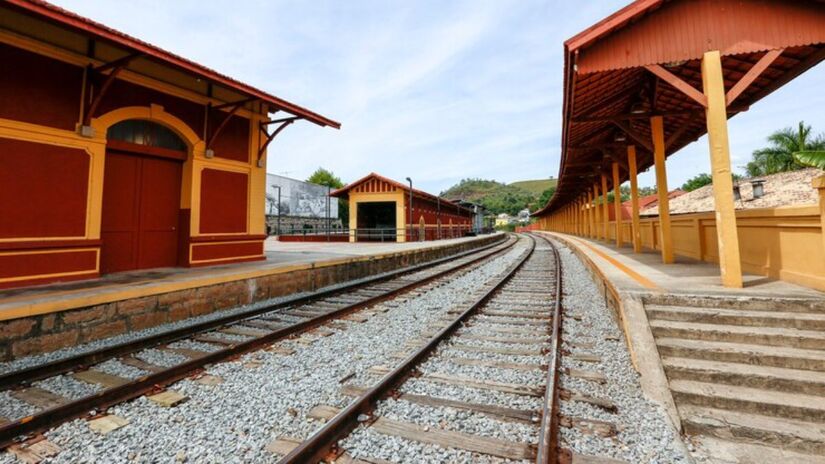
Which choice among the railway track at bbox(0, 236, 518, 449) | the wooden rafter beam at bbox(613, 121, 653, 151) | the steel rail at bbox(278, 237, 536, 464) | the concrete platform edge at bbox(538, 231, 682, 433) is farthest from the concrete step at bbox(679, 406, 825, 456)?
the wooden rafter beam at bbox(613, 121, 653, 151)

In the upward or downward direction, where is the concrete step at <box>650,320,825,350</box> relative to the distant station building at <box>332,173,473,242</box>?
downward

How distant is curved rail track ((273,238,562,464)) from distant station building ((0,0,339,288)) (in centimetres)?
587

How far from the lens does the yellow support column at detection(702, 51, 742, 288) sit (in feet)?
16.0

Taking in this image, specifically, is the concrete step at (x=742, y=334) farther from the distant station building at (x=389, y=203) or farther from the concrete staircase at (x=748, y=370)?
the distant station building at (x=389, y=203)

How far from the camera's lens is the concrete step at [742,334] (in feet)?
11.3

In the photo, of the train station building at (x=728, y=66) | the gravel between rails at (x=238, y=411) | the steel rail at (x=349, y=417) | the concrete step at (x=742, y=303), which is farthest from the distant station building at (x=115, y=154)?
the concrete step at (x=742, y=303)

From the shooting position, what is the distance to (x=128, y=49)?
17.9 ft

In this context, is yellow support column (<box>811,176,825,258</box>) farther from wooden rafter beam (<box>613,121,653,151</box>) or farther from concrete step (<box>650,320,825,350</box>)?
wooden rafter beam (<box>613,121,653,151</box>)

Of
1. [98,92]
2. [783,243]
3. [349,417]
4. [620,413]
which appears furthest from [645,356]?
[98,92]

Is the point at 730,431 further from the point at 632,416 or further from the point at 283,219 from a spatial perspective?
the point at 283,219

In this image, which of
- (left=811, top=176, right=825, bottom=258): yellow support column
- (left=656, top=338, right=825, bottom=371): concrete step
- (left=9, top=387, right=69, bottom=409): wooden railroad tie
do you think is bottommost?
(left=9, top=387, right=69, bottom=409): wooden railroad tie

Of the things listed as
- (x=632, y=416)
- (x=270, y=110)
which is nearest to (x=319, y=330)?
(x=632, y=416)

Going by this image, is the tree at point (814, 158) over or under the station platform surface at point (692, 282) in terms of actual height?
over

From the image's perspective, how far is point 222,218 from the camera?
8.41 metres
